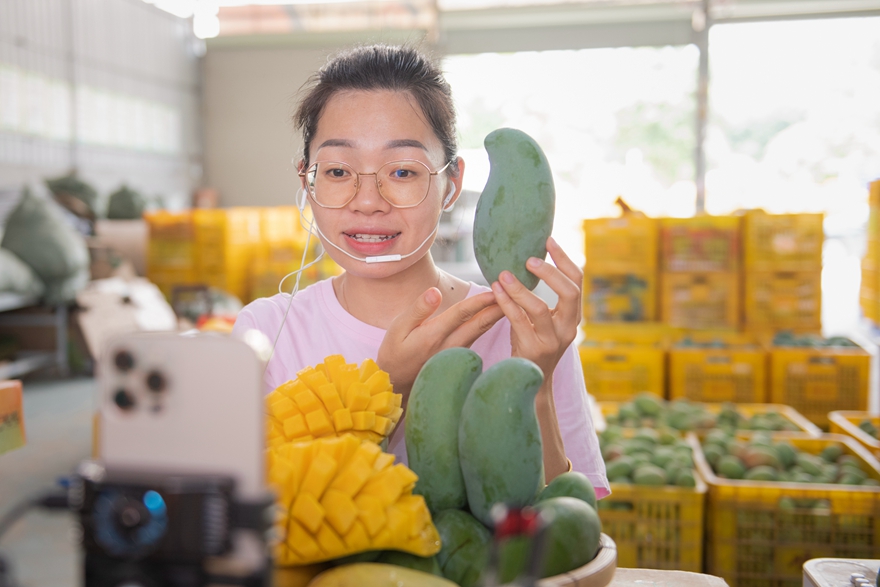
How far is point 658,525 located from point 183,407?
2107 mm

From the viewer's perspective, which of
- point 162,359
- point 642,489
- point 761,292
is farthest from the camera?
point 761,292

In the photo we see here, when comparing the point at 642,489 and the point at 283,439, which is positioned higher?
the point at 283,439

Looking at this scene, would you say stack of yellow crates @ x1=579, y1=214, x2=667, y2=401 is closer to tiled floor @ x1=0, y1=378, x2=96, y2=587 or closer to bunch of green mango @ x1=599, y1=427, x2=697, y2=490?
bunch of green mango @ x1=599, y1=427, x2=697, y2=490

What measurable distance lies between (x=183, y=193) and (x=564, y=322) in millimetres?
8856

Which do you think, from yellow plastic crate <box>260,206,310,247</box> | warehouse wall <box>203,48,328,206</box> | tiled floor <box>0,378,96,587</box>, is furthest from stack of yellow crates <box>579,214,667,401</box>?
warehouse wall <box>203,48,328,206</box>

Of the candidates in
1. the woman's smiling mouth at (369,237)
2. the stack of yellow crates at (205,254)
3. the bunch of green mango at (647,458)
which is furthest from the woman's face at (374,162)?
the stack of yellow crates at (205,254)

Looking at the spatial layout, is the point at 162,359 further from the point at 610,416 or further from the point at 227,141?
the point at 227,141

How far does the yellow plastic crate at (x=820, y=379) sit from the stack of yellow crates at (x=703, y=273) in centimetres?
48

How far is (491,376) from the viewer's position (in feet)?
2.57

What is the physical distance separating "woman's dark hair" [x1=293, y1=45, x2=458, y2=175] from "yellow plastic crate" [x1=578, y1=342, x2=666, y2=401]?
2.67 metres

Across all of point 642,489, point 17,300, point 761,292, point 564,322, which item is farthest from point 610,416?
point 17,300

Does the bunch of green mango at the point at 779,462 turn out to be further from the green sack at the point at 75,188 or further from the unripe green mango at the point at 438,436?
the green sack at the point at 75,188

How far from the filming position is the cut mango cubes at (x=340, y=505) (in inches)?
26.4

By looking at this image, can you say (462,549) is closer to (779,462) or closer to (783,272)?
(779,462)
